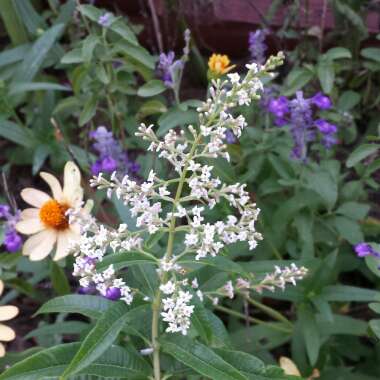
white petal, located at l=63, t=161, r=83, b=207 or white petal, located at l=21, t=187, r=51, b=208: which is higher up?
white petal, located at l=63, t=161, r=83, b=207

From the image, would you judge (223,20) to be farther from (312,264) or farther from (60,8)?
(312,264)

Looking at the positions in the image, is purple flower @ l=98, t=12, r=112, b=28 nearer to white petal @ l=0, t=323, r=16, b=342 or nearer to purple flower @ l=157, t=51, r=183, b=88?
purple flower @ l=157, t=51, r=183, b=88

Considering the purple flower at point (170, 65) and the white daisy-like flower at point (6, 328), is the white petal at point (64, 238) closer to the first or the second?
the white daisy-like flower at point (6, 328)

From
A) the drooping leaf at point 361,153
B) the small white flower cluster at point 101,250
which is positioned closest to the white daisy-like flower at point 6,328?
the small white flower cluster at point 101,250

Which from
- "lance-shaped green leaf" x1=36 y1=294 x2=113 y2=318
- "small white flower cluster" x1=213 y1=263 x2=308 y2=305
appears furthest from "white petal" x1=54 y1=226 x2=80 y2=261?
"small white flower cluster" x1=213 y1=263 x2=308 y2=305

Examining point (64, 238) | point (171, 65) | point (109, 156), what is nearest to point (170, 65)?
point (171, 65)

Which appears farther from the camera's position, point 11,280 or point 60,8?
point 60,8

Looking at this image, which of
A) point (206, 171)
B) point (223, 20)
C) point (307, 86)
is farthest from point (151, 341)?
point (223, 20)
